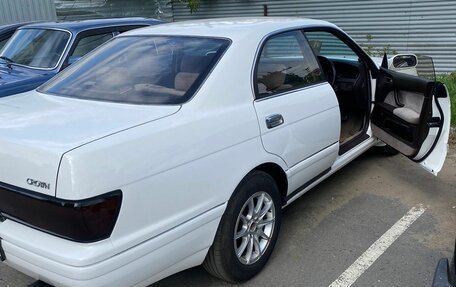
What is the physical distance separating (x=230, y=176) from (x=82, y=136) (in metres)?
0.88

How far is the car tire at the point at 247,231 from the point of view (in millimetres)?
2637

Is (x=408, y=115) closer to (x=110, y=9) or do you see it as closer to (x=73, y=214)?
(x=73, y=214)

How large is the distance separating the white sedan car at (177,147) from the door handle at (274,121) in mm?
14

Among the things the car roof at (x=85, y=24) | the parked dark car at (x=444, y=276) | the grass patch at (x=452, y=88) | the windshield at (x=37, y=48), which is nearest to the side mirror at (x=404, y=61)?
the grass patch at (x=452, y=88)

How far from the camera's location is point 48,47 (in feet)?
19.2

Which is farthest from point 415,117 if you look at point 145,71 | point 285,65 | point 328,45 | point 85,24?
point 85,24

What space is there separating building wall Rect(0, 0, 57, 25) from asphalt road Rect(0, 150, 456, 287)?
966cm

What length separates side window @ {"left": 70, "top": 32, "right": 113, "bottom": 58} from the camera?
5.81 meters

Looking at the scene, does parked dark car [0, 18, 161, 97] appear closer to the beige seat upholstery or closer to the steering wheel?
the steering wheel

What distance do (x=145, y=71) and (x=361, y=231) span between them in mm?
2101

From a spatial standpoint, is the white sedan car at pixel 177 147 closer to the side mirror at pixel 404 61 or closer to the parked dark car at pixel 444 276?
the side mirror at pixel 404 61

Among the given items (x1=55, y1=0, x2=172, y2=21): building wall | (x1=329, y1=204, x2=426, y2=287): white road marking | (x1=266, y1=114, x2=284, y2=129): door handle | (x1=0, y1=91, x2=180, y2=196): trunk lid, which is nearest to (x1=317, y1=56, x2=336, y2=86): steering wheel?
(x1=329, y1=204, x2=426, y2=287): white road marking

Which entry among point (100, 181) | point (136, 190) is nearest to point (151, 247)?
point (136, 190)

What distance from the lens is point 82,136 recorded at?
2061mm
